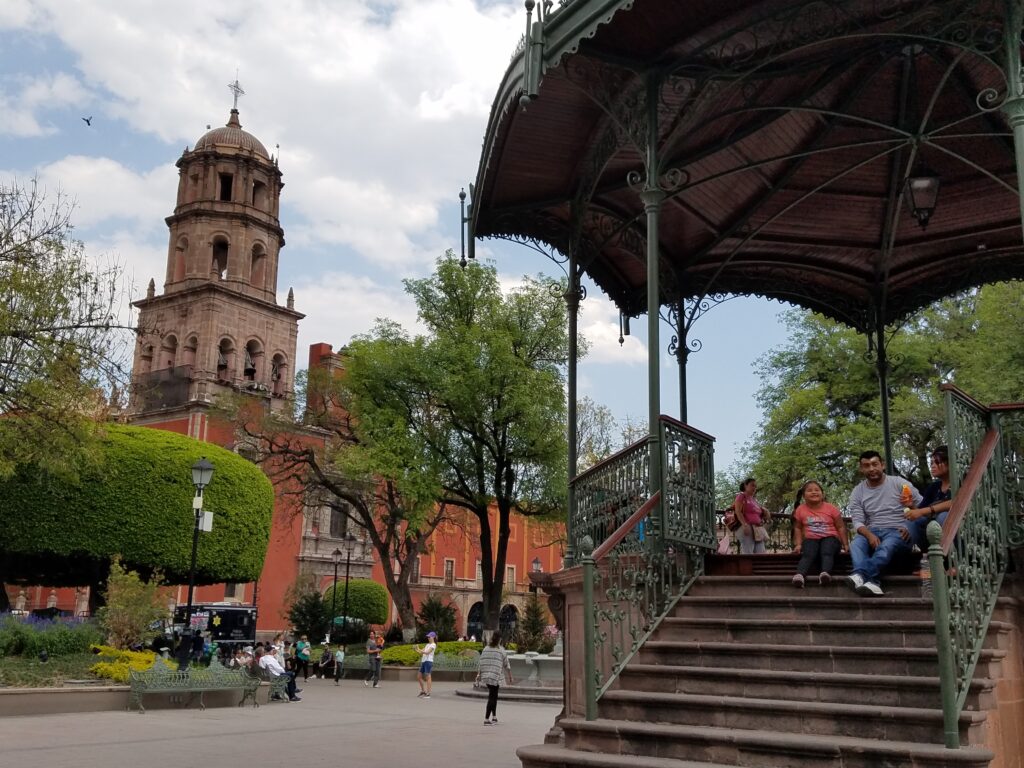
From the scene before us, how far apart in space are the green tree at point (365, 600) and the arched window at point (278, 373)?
13.4 meters

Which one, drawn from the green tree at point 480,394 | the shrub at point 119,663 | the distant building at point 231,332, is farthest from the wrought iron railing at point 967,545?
the distant building at point 231,332

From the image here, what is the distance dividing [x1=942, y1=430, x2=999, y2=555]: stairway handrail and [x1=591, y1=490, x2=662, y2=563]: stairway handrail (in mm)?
2355

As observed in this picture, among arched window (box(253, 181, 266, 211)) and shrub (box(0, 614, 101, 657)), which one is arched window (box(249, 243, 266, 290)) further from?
shrub (box(0, 614, 101, 657))

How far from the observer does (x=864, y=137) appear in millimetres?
11742

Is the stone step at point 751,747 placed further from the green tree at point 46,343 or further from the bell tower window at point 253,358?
the bell tower window at point 253,358

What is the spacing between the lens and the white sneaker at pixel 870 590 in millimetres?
7094

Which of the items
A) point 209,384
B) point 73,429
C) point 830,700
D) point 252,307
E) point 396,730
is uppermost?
point 252,307

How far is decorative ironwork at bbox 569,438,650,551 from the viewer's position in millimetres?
8492

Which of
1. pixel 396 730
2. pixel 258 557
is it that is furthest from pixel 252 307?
pixel 396 730

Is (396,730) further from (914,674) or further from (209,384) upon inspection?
(209,384)

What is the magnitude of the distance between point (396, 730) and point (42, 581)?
85.5 feet

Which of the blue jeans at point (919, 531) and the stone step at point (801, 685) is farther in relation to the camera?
the blue jeans at point (919, 531)

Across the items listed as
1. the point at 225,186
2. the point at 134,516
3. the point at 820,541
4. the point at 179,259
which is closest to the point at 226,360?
the point at 179,259

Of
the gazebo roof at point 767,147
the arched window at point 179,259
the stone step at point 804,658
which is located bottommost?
the stone step at point 804,658
